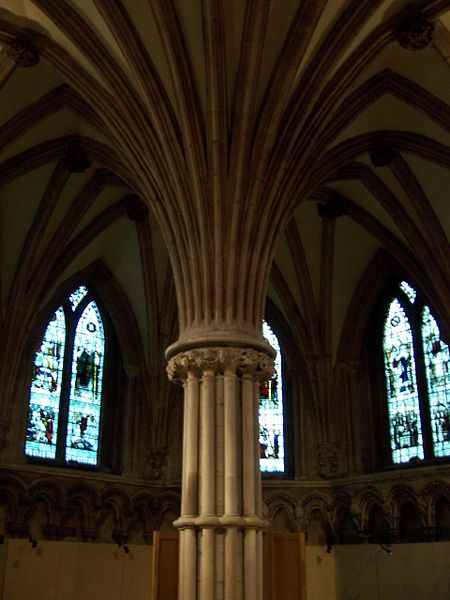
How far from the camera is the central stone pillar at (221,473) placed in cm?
1052

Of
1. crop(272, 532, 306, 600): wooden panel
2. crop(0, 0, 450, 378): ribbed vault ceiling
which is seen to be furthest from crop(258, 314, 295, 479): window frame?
crop(272, 532, 306, 600): wooden panel

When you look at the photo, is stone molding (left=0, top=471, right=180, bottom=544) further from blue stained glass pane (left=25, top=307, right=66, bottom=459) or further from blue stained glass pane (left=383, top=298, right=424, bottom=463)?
blue stained glass pane (left=383, top=298, right=424, bottom=463)

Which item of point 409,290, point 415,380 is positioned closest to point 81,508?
point 415,380

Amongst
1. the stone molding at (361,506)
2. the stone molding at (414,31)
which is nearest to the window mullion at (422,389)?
the stone molding at (361,506)

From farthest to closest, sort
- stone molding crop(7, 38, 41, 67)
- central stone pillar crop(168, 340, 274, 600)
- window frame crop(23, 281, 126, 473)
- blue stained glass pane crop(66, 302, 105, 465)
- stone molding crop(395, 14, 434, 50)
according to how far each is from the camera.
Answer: blue stained glass pane crop(66, 302, 105, 465) → window frame crop(23, 281, 126, 473) → stone molding crop(7, 38, 41, 67) → stone molding crop(395, 14, 434, 50) → central stone pillar crop(168, 340, 274, 600)

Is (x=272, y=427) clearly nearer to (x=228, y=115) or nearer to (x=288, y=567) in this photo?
(x=288, y=567)

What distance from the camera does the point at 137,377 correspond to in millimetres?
19188

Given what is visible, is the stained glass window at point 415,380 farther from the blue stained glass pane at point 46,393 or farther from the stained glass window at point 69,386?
the blue stained glass pane at point 46,393

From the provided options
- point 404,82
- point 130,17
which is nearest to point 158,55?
point 130,17

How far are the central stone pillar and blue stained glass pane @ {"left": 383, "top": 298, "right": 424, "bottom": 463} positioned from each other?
7.32 metres

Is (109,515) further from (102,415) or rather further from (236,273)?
(236,273)

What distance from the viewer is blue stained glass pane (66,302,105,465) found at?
18.2 m

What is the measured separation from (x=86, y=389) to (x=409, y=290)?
784 centimetres

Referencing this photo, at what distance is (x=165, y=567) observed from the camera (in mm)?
12094
